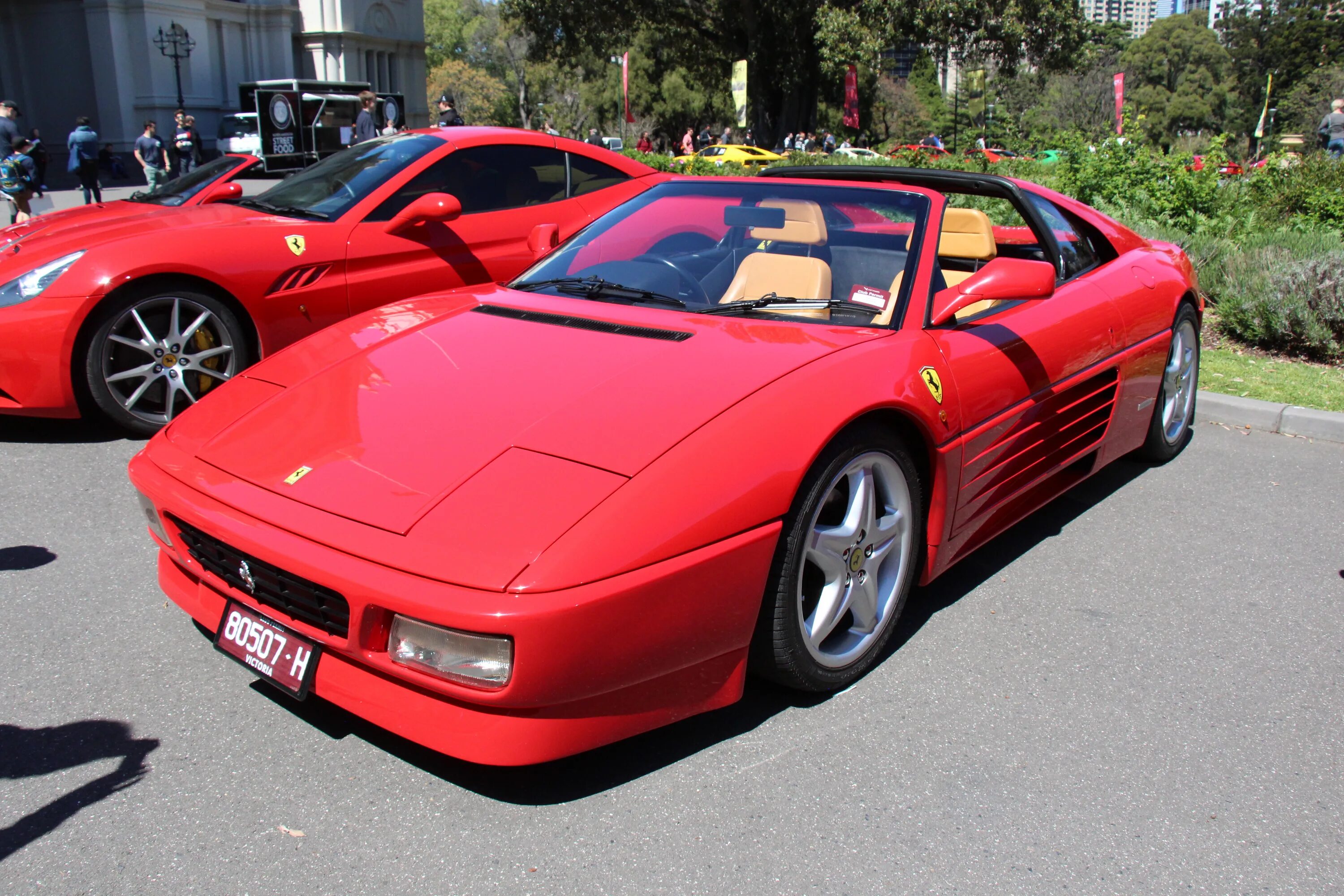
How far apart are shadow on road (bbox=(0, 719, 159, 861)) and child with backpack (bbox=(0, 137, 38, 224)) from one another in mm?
10361

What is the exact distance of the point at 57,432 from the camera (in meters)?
4.82

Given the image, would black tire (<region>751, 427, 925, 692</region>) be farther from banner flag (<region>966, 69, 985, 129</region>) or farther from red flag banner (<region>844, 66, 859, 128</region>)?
banner flag (<region>966, 69, 985, 129</region>)

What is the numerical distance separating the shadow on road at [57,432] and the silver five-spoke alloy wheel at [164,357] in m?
0.19

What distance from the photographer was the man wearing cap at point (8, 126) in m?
11.4

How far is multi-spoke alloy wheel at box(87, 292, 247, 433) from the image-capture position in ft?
14.9

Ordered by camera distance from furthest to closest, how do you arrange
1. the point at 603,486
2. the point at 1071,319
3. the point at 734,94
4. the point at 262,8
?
the point at 262,8, the point at 734,94, the point at 1071,319, the point at 603,486

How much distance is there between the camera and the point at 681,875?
200 centimetres

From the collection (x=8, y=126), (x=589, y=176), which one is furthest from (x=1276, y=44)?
(x=589, y=176)

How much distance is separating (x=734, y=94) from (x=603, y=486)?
86.4 feet

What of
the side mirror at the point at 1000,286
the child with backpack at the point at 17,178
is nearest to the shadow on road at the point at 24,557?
the side mirror at the point at 1000,286

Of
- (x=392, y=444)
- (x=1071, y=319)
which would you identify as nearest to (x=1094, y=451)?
(x=1071, y=319)

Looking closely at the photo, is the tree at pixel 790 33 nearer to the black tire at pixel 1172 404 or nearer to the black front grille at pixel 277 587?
the black tire at pixel 1172 404

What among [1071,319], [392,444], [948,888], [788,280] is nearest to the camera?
[948,888]

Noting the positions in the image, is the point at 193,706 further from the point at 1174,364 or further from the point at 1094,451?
A: the point at 1174,364
